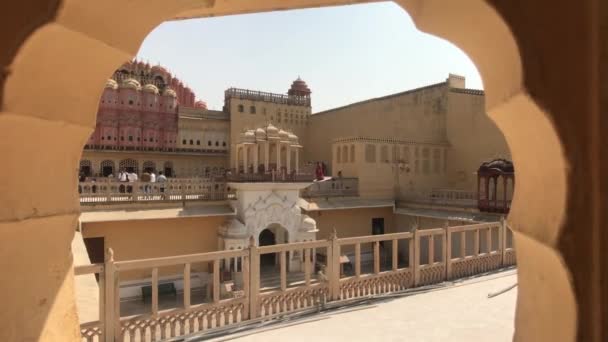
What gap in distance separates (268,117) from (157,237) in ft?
61.6

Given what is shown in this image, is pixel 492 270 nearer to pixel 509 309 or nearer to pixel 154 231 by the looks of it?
pixel 509 309

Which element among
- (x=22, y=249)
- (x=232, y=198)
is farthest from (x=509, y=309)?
(x=232, y=198)

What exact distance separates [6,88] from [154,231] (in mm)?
14763

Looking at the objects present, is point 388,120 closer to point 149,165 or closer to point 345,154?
point 345,154

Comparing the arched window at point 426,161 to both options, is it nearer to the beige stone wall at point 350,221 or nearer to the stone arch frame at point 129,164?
the beige stone wall at point 350,221

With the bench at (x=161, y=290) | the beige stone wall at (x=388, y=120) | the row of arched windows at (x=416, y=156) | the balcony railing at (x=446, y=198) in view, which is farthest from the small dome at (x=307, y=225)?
the beige stone wall at (x=388, y=120)

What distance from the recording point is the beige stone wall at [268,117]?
99.7 ft

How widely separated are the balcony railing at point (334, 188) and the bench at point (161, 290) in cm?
757

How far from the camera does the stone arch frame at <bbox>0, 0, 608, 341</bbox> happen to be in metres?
1.03

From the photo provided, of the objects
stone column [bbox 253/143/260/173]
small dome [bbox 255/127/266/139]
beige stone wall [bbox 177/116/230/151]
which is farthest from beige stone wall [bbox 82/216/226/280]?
beige stone wall [bbox 177/116/230/151]

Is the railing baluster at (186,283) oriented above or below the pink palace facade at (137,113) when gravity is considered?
below

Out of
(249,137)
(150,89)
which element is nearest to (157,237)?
(249,137)

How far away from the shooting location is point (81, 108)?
1.66 meters

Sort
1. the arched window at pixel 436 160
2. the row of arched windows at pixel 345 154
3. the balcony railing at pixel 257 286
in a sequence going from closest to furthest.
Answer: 1. the balcony railing at pixel 257 286
2. the row of arched windows at pixel 345 154
3. the arched window at pixel 436 160
